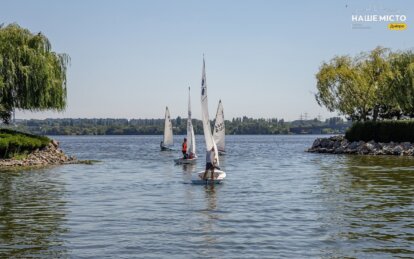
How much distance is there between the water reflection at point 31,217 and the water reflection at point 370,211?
8228mm

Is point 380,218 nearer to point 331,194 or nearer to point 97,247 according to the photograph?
point 331,194

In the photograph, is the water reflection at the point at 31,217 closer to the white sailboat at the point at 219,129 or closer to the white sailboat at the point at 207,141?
the white sailboat at the point at 207,141

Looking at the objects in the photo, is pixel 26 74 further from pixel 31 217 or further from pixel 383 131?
pixel 383 131

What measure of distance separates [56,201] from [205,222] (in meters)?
8.96

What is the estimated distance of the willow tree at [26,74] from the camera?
5481 cm

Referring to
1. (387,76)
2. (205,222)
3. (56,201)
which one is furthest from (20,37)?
(387,76)

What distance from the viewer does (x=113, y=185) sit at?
3556cm

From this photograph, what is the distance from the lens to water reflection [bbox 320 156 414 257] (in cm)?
1757

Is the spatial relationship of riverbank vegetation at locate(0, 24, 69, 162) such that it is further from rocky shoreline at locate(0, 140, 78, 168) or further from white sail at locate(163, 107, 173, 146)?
white sail at locate(163, 107, 173, 146)

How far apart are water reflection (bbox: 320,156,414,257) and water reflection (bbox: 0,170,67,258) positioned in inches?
324

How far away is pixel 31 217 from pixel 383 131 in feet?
182

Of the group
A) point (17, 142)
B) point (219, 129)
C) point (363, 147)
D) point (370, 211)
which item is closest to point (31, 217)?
point (370, 211)

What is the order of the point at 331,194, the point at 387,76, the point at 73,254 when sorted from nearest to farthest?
the point at 73,254 → the point at 331,194 → the point at 387,76

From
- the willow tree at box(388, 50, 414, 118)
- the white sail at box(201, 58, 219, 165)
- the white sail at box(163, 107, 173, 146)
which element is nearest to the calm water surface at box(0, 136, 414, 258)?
the white sail at box(201, 58, 219, 165)
